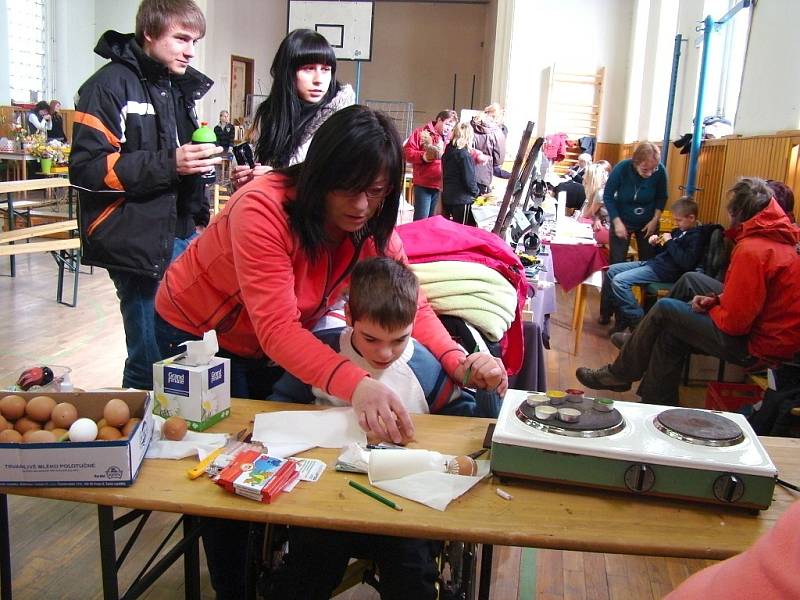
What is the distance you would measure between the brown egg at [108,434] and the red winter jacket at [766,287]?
253cm

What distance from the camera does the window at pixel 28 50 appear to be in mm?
9703

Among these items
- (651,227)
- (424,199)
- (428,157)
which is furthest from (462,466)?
(424,199)

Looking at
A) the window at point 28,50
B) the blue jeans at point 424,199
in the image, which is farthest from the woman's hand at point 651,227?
the window at point 28,50

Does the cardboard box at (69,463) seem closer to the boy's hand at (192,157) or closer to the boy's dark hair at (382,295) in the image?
the boy's dark hair at (382,295)

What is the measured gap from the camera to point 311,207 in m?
1.37

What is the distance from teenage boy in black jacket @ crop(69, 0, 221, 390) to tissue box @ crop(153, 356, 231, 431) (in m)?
0.80

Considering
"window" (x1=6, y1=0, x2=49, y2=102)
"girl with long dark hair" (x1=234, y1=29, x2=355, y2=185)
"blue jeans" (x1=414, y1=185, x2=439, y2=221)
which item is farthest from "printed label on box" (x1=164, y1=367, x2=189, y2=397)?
"window" (x1=6, y1=0, x2=49, y2=102)

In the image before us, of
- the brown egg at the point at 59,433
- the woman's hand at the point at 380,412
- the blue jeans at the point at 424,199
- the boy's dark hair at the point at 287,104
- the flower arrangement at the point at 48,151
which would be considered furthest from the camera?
the flower arrangement at the point at 48,151

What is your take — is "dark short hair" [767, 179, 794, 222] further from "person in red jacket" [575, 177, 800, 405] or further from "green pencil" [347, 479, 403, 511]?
"green pencil" [347, 479, 403, 511]

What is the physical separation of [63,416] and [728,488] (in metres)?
1.02

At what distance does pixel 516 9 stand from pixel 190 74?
844 cm

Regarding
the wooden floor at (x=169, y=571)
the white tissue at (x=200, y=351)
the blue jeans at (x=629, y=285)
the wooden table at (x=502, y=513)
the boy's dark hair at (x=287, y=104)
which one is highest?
the boy's dark hair at (x=287, y=104)

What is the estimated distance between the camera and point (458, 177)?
6.09 meters

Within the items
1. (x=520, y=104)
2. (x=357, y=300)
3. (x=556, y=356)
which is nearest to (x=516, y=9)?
(x=520, y=104)
